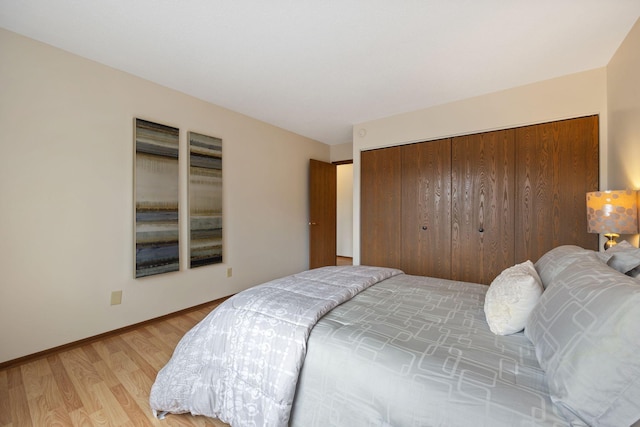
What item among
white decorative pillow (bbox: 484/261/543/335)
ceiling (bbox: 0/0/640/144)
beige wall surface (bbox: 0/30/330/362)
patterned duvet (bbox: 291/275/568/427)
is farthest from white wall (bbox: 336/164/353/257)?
white decorative pillow (bbox: 484/261/543/335)

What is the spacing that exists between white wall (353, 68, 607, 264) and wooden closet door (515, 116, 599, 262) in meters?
0.08

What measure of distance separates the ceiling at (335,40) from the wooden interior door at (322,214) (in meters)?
1.81

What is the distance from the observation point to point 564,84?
2494mm

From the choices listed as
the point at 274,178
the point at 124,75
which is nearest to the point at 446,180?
the point at 274,178

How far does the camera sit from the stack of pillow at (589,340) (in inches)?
25.8

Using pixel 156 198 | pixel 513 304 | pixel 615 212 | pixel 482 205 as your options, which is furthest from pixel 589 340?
pixel 156 198

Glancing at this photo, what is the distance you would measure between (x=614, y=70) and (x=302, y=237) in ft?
12.8

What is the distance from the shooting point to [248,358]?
1.21 metres

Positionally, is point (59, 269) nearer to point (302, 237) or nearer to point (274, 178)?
point (274, 178)

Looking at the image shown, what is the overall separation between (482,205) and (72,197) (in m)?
3.90

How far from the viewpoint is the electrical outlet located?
7.75 feet

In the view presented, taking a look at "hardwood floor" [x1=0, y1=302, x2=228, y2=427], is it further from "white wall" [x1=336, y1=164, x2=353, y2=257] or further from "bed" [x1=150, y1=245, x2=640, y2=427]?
"white wall" [x1=336, y1=164, x2=353, y2=257]

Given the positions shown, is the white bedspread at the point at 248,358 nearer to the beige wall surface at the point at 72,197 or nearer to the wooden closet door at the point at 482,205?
the beige wall surface at the point at 72,197

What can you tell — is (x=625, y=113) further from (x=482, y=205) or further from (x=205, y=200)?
(x=205, y=200)
